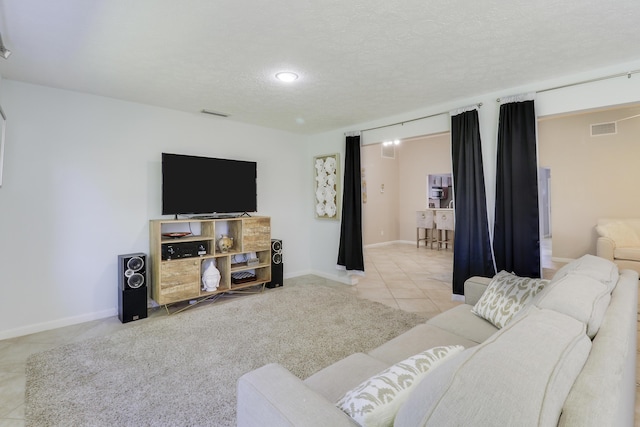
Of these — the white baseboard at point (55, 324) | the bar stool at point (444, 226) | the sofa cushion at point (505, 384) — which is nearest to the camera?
the sofa cushion at point (505, 384)

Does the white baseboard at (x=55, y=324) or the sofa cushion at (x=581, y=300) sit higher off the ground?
the sofa cushion at (x=581, y=300)

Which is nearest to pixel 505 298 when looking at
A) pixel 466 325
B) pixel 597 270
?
pixel 466 325

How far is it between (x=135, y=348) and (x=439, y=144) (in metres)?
7.67

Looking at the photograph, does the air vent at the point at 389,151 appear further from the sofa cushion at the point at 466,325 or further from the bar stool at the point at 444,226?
the sofa cushion at the point at 466,325

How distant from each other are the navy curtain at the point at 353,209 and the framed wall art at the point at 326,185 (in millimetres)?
283

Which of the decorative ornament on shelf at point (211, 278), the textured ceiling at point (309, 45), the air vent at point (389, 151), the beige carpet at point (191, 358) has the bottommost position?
the beige carpet at point (191, 358)

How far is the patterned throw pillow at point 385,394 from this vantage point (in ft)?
2.83

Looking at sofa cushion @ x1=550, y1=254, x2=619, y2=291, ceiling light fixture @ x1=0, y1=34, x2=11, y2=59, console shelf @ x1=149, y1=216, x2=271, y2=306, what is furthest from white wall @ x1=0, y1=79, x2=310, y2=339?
sofa cushion @ x1=550, y1=254, x2=619, y2=291

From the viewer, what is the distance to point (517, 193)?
9.77ft

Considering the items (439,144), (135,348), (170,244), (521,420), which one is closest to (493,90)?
(521,420)

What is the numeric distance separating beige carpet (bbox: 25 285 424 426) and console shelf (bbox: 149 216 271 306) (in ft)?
1.03

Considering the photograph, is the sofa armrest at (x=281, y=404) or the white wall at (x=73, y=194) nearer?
the sofa armrest at (x=281, y=404)

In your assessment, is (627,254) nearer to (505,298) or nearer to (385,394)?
(505,298)

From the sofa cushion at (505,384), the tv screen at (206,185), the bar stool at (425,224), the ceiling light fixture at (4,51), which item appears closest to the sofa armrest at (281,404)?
the sofa cushion at (505,384)
